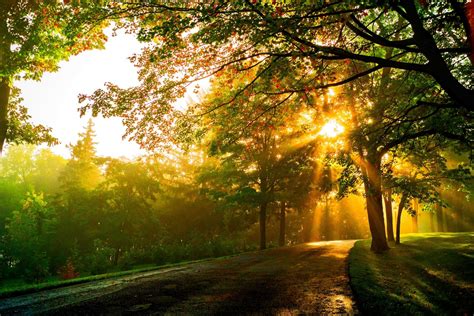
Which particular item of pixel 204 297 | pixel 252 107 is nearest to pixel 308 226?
pixel 252 107

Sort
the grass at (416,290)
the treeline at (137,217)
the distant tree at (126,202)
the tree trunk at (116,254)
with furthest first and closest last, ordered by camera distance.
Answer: the distant tree at (126,202), the tree trunk at (116,254), the treeline at (137,217), the grass at (416,290)

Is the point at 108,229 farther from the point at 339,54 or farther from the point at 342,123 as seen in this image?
the point at 339,54

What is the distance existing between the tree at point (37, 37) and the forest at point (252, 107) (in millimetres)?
58

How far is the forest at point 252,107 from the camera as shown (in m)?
7.04

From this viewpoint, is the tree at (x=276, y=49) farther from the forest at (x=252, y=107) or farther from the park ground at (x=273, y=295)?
the park ground at (x=273, y=295)

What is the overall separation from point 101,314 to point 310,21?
23.5ft

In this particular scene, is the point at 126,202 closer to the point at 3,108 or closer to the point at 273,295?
the point at 3,108

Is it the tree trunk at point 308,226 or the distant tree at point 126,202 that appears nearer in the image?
the distant tree at point 126,202

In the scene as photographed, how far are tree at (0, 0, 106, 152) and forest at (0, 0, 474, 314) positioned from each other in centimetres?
6

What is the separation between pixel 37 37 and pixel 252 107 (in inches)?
307

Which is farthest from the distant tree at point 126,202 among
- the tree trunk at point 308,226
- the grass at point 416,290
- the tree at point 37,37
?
the tree trunk at point 308,226

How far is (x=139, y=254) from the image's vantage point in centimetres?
2389

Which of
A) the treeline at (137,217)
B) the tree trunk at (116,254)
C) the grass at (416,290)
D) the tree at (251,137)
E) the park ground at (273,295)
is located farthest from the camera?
the tree trunk at (116,254)

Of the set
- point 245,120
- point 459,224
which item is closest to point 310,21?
point 245,120
